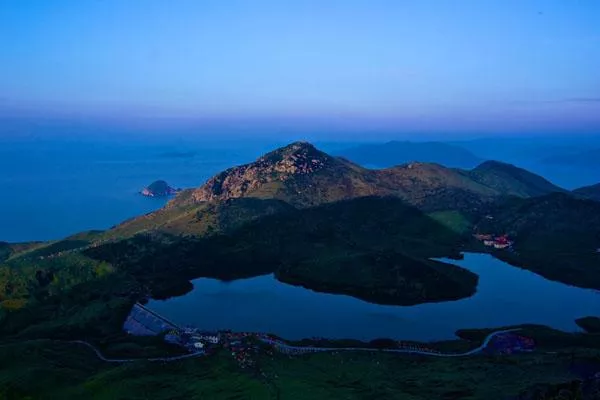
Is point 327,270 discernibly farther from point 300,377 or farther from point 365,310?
point 300,377

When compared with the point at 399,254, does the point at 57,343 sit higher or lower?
lower

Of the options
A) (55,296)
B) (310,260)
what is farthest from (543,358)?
(55,296)

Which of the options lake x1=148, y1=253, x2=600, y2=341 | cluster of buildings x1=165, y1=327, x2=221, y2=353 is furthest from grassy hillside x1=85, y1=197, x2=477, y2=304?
cluster of buildings x1=165, y1=327, x2=221, y2=353

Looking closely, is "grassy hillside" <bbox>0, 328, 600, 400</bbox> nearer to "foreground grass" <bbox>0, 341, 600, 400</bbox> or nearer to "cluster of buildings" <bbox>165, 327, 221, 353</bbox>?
"foreground grass" <bbox>0, 341, 600, 400</bbox>

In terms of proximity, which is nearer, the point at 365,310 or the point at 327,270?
the point at 365,310

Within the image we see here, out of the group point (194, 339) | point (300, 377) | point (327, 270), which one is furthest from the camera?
point (327, 270)

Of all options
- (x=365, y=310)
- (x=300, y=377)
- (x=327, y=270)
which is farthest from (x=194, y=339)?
(x=327, y=270)

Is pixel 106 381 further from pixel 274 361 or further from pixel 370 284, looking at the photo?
pixel 370 284

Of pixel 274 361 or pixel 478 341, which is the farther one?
pixel 478 341
